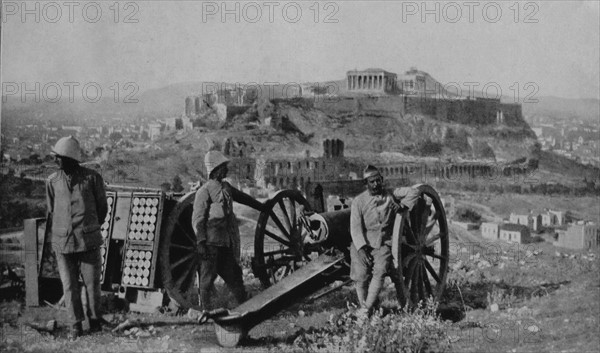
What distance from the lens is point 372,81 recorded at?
13.0 meters

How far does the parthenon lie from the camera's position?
473 inches

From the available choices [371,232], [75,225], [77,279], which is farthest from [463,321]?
[75,225]

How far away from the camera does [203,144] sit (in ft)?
48.9

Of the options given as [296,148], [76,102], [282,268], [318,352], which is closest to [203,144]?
[296,148]

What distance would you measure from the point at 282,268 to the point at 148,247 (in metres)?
2.37

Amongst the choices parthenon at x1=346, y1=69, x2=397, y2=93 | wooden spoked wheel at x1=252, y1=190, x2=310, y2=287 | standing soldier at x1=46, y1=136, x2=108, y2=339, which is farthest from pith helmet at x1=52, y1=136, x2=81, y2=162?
parthenon at x1=346, y1=69, x2=397, y2=93

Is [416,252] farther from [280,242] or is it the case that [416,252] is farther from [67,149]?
[67,149]

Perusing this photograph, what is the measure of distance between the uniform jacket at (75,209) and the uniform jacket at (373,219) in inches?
105

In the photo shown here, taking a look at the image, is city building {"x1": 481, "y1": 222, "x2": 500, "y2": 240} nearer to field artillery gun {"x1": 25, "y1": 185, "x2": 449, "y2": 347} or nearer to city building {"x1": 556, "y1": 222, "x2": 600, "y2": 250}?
city building {"x1": 556, "y1": 222, "x2": 600, "y2": 250}

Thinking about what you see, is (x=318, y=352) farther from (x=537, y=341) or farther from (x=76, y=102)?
(x=76, y=102)

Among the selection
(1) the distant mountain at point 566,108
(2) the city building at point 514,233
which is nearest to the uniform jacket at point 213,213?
(1) the distant mountain at point 566,108

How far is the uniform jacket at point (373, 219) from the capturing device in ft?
22.5

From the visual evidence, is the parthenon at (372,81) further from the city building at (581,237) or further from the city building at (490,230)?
the city building at (581,237)

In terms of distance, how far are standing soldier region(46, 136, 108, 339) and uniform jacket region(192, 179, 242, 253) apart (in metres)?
1.01
